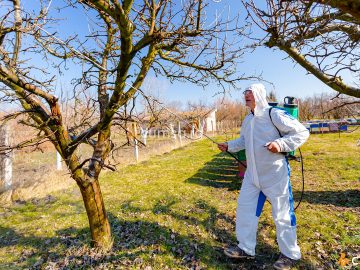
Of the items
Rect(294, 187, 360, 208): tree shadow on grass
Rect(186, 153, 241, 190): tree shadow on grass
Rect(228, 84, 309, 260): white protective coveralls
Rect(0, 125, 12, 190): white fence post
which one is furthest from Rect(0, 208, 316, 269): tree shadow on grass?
Rect(0, 125, 12, 190): white fence post

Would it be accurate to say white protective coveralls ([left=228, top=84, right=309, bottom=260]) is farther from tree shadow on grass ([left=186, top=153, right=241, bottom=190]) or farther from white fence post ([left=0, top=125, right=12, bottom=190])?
white fence post ([left=0, top=125, right=12, bottom=190])

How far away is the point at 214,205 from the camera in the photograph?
548 cm

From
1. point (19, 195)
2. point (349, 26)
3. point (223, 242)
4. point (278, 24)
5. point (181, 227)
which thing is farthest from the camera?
point (19, 195)

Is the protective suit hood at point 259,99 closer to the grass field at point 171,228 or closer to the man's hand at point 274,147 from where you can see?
the man's hand at point 274,147

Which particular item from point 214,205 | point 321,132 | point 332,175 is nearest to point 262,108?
point 214,205

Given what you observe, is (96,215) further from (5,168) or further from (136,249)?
(5,168)

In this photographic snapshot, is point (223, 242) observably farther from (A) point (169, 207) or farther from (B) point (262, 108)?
(B) point (262, 108)

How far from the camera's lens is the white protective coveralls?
122 inches

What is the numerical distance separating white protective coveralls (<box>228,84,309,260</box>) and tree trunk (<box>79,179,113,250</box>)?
198 centimetres

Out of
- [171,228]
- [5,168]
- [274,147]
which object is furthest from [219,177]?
[5,168]

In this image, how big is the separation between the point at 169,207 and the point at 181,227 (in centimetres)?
102

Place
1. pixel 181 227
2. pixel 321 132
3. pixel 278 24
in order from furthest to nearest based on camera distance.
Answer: pixel 321 132, pixel 181 227, pixel 278 24

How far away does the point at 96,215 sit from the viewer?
3654mm

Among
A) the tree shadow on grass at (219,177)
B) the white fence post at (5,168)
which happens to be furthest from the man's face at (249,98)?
the white fence post at (5,168)
